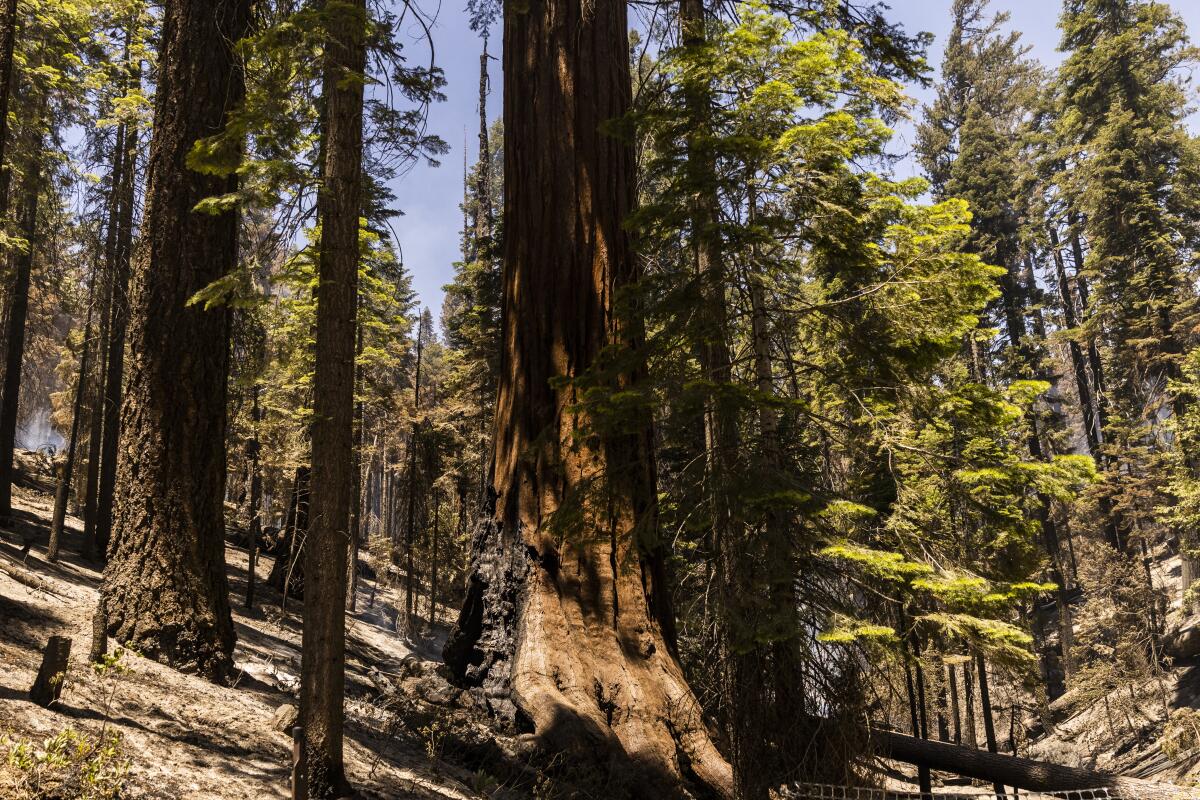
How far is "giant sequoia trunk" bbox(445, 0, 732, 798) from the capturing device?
6.69 m

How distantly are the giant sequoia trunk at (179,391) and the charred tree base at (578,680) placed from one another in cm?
242

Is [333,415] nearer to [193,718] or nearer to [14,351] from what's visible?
[193,718]

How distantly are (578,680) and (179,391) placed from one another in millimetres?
4520

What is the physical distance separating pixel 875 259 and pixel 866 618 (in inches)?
137

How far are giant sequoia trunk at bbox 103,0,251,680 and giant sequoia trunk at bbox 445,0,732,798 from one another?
2.59 meters

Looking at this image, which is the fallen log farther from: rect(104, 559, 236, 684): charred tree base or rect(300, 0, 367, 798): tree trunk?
rect(104, 559, 236, 684): charred tree base

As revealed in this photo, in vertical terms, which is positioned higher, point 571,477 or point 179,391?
point 179,391

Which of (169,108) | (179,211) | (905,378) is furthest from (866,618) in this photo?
(169,108)

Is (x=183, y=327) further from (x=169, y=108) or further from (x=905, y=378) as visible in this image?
(x=905, y=378)

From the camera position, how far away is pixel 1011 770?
782 cm

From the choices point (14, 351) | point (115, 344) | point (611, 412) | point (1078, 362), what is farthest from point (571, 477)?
point (1078, 362)

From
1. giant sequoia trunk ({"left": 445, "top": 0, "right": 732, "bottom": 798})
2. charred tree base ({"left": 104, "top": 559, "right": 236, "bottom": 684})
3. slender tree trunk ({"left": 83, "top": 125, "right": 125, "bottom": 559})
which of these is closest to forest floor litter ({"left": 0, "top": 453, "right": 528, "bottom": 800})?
charred tree base ({"left": 104, "top": 559, "right": 236, "bottom": 684})

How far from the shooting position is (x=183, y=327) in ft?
22.3

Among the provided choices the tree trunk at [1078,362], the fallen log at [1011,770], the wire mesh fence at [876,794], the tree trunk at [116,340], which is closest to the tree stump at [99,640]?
the wire mesh fence at [876,794]
